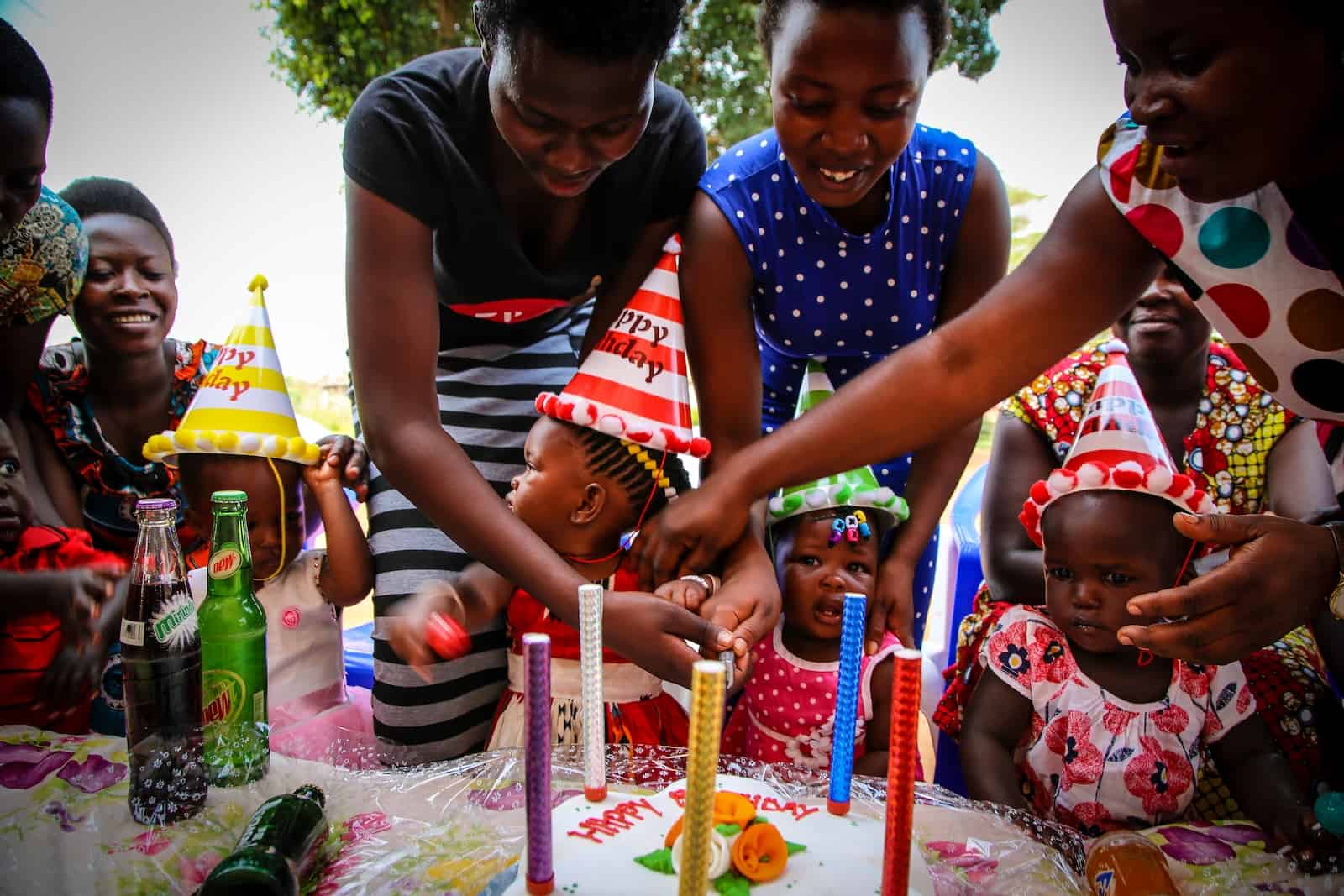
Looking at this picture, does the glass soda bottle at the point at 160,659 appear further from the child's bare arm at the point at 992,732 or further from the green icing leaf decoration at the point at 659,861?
the child's bare arm at the point at 992,732

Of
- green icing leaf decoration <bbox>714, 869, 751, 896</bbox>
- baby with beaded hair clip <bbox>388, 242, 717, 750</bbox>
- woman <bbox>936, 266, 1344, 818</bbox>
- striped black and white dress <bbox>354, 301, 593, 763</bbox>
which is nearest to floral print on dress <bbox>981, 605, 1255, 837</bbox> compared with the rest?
woman <bbox>936, 266, 1344, 818</bbox>

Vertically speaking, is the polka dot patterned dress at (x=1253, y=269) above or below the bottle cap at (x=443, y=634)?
above

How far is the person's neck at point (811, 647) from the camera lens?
1.71 meters

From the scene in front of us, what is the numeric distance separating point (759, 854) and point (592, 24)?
3.46 ft

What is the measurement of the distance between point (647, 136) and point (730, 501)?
2.24ft

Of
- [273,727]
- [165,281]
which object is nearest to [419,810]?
[273,727]

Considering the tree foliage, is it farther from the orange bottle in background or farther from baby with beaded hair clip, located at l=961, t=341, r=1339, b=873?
the orange bottle in background

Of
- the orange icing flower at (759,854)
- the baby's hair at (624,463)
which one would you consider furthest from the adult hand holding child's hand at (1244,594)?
the baby's hair at (624,463)

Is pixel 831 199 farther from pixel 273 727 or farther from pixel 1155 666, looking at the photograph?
pixel 273 727

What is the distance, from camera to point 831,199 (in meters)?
1.48

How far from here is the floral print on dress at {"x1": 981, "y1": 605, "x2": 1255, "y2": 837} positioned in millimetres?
1411

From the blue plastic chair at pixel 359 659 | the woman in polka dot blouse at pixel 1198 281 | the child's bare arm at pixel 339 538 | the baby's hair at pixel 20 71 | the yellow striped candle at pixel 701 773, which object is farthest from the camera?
the blue plastic chair at pixel 359 659

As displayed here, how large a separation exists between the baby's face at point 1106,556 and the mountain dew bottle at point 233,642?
1227 millimetres

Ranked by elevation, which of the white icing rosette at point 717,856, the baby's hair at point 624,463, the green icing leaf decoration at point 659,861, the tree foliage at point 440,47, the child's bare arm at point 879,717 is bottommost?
the child's bare arm at point 879,717
